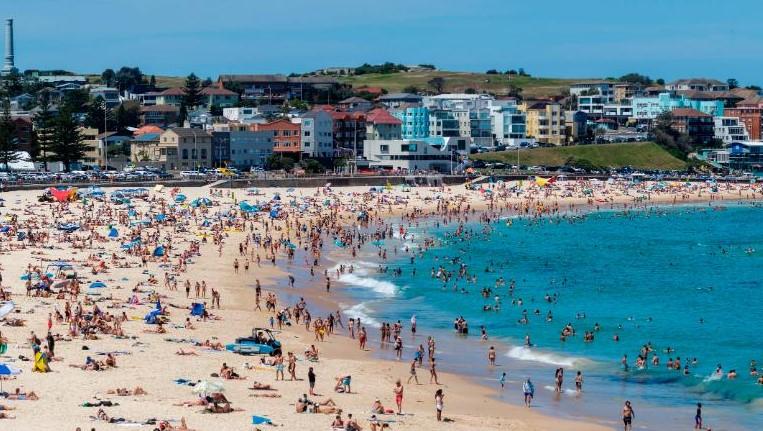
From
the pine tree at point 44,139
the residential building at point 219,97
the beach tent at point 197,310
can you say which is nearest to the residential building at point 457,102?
the residential building at point 219,97

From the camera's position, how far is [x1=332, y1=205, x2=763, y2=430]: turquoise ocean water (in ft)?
91.1

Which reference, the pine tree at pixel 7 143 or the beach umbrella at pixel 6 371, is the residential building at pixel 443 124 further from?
the beach umbrella at pixel 6 371

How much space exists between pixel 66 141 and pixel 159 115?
110 feet

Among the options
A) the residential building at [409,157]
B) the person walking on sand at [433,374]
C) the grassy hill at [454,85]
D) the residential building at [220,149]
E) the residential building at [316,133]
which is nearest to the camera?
the person walking on sand at [433,374]

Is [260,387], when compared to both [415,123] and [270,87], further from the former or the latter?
[270,87]

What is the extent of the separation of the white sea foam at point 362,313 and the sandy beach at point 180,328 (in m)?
1.19

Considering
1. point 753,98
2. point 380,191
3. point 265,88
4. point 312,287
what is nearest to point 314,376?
point 312,287

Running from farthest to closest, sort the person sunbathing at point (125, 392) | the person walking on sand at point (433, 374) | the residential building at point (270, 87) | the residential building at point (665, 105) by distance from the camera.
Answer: the residential building at point (665, 105)
the residential building at point (270, 87)
the person walking on sand at point (433, 374)
the person sunbathing at point (125, 392)

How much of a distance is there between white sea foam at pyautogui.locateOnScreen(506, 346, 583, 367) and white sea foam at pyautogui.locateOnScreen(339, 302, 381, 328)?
5.11 meters

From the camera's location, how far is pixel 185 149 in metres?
95.2

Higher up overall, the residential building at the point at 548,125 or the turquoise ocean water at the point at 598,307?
the residential building at the point at 548,125

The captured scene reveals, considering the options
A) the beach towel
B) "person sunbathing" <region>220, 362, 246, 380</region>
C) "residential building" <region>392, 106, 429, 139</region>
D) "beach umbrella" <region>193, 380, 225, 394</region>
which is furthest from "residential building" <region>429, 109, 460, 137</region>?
the beach towel

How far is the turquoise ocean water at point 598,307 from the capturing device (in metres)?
27.8

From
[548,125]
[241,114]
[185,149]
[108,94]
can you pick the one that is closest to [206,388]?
[185,149]
